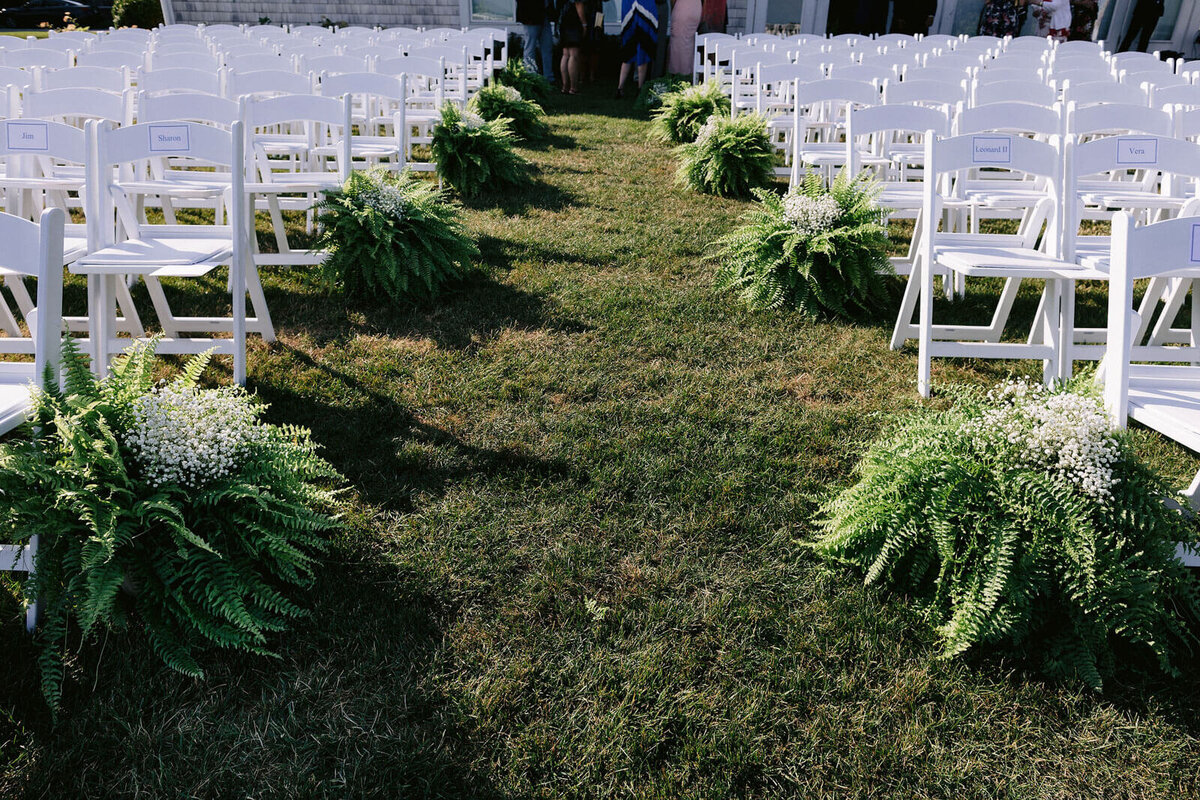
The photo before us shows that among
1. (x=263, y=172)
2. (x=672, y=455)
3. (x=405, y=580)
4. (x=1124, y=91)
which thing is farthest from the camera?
(x=1124, y=91)

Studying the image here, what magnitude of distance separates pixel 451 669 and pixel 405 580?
0.46m

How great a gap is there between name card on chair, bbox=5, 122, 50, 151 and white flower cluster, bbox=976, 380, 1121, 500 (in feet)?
14.1

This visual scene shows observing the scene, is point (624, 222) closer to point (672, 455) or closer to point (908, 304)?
point (908, 304)

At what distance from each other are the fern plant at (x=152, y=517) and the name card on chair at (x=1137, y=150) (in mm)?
3851

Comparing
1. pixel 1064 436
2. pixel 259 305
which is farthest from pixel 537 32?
pixel 1064 436

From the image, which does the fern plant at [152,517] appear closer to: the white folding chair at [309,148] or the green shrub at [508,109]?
the white folding chair at [309,148]

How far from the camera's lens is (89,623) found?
2.29 m

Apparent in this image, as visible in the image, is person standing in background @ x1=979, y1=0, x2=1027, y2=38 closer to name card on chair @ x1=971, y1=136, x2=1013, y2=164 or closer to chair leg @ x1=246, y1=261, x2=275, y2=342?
name card on chair @ x1=971, y1=136, x2=1013, y2=164

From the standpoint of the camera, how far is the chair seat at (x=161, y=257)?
12.4 feet

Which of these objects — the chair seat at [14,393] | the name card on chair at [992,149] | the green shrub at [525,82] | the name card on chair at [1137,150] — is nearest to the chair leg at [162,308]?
the chair seat at [14,393]

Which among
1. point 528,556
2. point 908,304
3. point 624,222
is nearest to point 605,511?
point 528,556

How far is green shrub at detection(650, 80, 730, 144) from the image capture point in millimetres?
10824

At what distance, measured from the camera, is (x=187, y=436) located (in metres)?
2.71

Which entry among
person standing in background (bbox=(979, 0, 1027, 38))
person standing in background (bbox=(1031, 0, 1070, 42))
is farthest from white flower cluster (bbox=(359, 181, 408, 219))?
person standing in background (bbox=(979, 0, 1027, 38))
